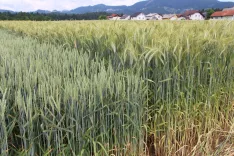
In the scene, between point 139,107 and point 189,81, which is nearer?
point 139,107

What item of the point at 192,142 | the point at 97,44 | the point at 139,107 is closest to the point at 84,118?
the point at 139,107

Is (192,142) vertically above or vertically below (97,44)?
below

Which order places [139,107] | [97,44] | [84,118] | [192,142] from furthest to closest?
[97,44] → [192,142] → [139,107] → [84,118]

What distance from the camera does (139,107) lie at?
5.74 feet

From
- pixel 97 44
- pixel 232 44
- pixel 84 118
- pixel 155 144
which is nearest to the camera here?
pixel 84 118

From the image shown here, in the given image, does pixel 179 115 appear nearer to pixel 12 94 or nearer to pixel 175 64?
pixel 175 64

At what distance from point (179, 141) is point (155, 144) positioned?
0.75ft

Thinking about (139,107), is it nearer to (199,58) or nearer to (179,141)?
(179,141)

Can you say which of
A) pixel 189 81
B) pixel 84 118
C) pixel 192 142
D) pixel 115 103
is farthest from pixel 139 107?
pixel 192 142

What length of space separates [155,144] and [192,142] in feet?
1.20

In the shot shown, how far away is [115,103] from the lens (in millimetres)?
1572

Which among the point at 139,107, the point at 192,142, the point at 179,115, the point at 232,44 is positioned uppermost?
the point at 232,44

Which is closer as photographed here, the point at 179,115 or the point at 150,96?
the point at 179,115

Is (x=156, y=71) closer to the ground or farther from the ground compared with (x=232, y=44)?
closer to the ground
